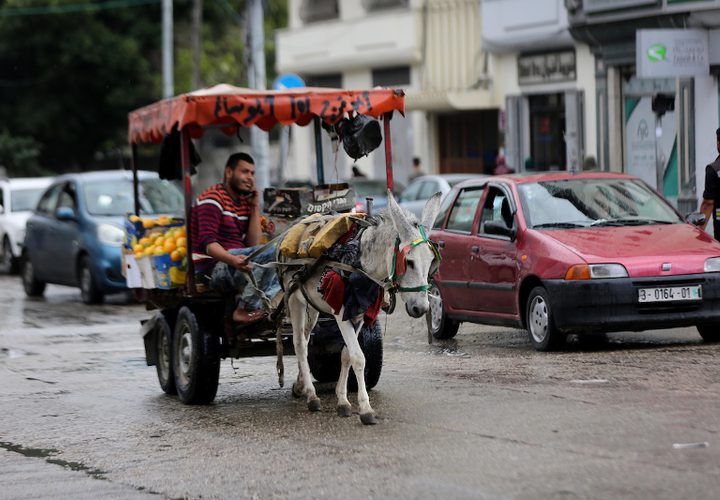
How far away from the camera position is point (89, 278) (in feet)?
70.4

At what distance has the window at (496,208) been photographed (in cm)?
1349

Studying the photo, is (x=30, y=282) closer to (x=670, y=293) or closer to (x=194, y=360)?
(x=194, y=360)

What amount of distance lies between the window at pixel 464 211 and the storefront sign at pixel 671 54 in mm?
7846

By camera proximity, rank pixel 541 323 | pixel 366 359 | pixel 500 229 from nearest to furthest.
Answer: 1. pixel 366 359
2. pixel 541 323
3. pixel 500 229

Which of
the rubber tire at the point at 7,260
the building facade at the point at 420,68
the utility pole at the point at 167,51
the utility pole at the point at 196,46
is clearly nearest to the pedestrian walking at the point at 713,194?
the rubber tire at the point at 7,260

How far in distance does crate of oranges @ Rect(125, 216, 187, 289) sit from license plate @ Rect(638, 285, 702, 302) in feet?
12.6

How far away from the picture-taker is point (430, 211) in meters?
9.21

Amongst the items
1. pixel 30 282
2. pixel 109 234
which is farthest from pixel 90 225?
pixel 30 282

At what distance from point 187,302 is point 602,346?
4.03 metres

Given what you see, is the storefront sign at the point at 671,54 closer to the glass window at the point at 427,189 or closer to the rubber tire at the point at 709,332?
the glass window at the point at 427,189

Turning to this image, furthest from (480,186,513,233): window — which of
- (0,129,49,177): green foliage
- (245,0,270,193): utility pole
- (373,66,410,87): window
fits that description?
(0,129,49,177): green foliage

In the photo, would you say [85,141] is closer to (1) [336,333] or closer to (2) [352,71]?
(2) [352,71]

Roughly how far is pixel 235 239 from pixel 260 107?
3.30ft

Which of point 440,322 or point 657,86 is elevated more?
point 657,86
